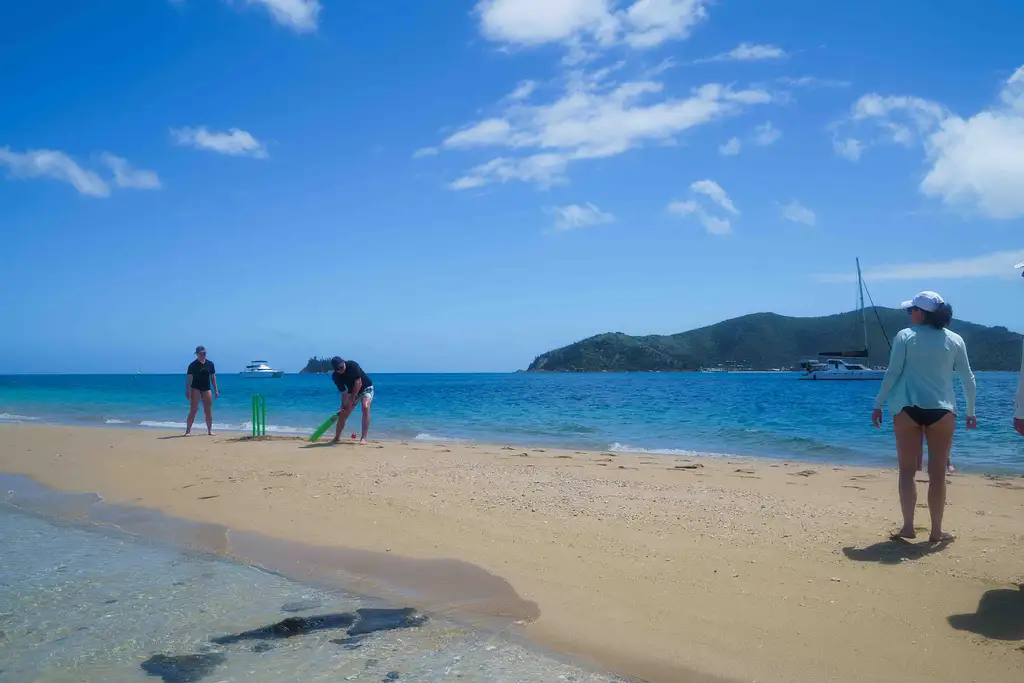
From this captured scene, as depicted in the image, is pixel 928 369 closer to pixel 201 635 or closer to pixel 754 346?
pixel 201 635

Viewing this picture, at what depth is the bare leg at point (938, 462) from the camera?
532 centimetres

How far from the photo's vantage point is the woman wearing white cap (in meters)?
5.32

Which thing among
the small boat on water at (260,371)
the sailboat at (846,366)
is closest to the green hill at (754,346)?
the sailboat at (846,366)

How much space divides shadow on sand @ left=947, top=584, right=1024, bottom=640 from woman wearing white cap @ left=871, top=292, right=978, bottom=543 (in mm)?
1058

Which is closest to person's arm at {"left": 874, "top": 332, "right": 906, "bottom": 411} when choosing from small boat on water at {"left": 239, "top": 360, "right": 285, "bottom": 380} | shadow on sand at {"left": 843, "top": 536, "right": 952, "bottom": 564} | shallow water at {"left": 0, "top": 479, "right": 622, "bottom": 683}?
shadow on sand at {"left": 843, "top": 536, "right": 952, "bottom": 564}

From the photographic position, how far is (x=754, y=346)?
5241 inches

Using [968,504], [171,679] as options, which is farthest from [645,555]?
[968,504]

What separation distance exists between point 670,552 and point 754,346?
135 meters

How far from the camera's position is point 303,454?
464 inches

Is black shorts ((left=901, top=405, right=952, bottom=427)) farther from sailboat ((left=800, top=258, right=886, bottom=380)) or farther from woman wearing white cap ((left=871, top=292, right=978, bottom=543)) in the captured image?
sailboat ((left=800, top=258, right=886, bottom=380))

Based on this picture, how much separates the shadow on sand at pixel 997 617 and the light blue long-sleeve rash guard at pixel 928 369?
1446 mm

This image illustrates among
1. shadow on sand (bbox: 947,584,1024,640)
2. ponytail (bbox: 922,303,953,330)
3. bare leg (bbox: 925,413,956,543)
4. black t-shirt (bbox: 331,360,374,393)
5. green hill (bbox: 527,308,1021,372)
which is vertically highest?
green hill (bbox: 527,308,1021,372)

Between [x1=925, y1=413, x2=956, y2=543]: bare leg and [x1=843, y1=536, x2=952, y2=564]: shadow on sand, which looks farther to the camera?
[x1=925, y1=413, x2=956, y2=543]: bare leg

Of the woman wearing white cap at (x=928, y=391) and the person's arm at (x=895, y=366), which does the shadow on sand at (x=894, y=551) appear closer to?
the woman wearing white cap at (x=928, y=391)
